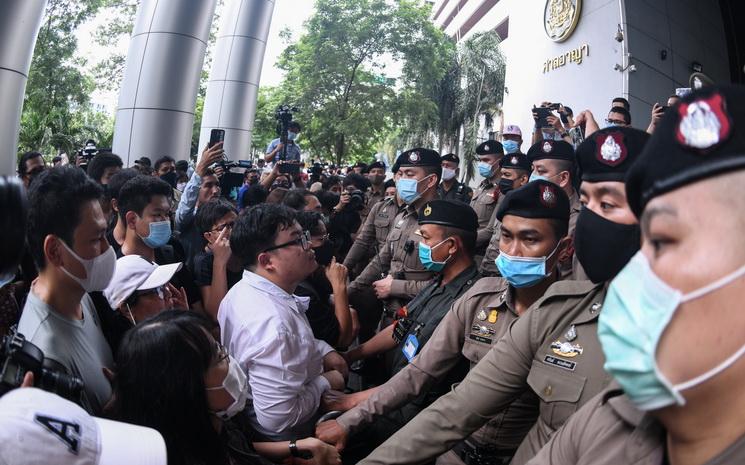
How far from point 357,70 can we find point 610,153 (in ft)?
56.8

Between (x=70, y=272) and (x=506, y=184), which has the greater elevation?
(x=506, y=184)

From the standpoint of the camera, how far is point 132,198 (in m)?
3.38

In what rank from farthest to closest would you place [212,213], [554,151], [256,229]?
[554,151]
[212,213]
[256,229]

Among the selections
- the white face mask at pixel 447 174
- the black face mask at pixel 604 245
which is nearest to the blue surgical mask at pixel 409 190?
the white face mask at pixel 447 174

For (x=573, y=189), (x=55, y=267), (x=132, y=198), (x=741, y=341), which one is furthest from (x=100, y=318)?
(x=573, y=189)

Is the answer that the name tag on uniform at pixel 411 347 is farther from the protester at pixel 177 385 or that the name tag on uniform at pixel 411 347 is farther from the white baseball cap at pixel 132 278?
the white baseball cap at pixel 132 278

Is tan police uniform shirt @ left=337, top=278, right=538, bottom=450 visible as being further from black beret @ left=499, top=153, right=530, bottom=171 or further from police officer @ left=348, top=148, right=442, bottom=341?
black beret @ left=499, top=153, right=530, bottom=171

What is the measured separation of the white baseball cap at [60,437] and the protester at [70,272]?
2.62 feet

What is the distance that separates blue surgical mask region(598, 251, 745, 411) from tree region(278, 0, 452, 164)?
1741 centimetres

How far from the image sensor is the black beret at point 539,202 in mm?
2406

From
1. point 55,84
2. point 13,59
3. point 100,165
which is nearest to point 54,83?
point 55,84

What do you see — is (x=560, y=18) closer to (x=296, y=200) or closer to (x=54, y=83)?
(x=296, y=200)

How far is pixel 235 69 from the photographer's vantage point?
42.8 ft

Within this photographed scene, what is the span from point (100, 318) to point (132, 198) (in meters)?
1.25
